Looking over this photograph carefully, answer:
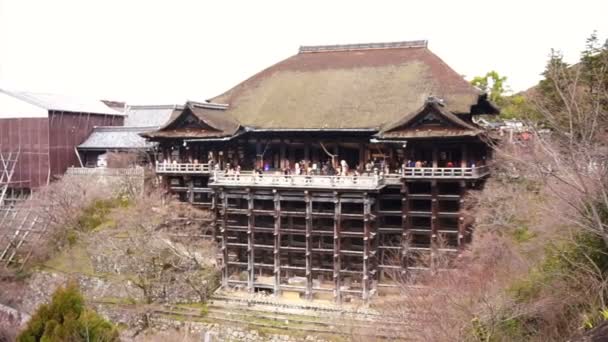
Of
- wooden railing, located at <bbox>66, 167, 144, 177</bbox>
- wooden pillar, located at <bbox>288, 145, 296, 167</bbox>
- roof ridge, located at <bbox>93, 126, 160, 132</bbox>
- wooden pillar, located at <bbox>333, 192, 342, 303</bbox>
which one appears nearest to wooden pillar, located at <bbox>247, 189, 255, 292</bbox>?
wooden pillar, located at <bbox>288, 145, 296, 167</bbox>

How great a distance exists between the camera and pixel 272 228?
26.9 meters

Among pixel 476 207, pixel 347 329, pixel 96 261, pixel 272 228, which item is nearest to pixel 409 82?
pixel 476 207

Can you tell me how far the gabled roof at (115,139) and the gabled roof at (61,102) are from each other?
7.01 feet

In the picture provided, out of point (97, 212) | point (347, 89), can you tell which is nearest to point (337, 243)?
point (347, 89)

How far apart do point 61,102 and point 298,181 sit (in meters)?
23.5

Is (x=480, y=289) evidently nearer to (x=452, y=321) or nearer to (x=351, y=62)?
(x=452, y=321)

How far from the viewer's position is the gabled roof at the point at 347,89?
26.4 metres

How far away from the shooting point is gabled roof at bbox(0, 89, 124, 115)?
121 feet

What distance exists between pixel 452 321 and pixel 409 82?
1503cm

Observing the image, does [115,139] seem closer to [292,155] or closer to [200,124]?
[200,124]

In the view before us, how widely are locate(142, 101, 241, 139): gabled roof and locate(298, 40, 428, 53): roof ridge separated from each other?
7286mm

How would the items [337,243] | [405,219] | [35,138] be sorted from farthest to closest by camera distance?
[35,138]
[405,219]
[337,243]

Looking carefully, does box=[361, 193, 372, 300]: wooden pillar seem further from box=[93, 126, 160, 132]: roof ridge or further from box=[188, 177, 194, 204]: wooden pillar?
box=[93, 126, 160, 132]: roof ridge

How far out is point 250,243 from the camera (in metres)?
26.5
